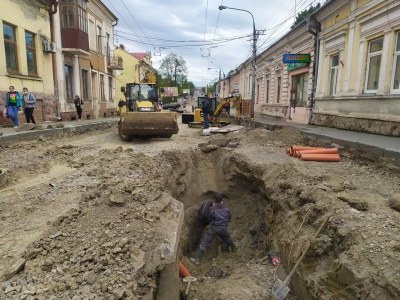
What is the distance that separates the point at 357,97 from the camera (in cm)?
974

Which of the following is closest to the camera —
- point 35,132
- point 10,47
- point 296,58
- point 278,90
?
point 35,132

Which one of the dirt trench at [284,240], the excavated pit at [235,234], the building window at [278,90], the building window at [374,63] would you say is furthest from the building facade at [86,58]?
the building window at [374,63]

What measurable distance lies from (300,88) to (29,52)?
13.8 m

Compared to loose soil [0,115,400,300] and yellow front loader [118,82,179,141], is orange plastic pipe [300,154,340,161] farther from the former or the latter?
yellow front loader [118,82,179,141]

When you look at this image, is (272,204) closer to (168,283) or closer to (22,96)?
(168,283)

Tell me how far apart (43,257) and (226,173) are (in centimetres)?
598

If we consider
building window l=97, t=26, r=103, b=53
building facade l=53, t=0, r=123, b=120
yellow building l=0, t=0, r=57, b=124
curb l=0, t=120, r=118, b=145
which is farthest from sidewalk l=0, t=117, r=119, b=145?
building window l=97, t=26, r=103, b=53

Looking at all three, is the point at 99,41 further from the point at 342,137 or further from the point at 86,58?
the point at 342,137

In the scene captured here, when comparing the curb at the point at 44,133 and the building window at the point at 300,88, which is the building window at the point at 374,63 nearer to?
the building window at the point at 300,88

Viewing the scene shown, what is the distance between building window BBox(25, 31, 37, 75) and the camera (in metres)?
12.5

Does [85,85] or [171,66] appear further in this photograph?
[171,66]

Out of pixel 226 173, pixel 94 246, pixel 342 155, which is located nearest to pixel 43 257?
pixel 94 246

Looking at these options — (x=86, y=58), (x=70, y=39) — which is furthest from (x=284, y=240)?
(x=86, y=58)

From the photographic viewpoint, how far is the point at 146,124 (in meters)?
9.52
